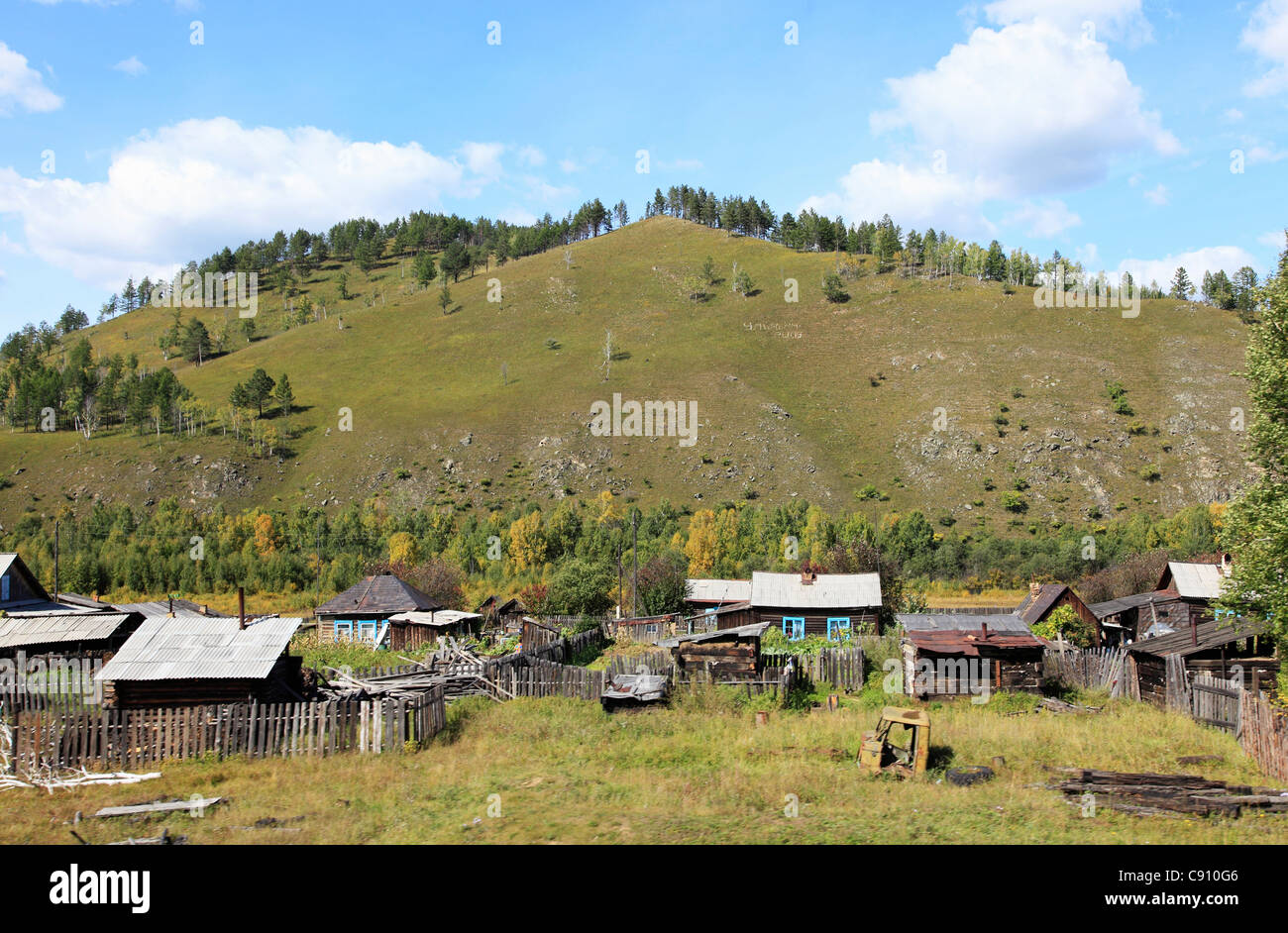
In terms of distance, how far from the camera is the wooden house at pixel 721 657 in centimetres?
2289

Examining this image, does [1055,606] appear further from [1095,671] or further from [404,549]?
[404,549]

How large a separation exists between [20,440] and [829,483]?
10406 centimetres

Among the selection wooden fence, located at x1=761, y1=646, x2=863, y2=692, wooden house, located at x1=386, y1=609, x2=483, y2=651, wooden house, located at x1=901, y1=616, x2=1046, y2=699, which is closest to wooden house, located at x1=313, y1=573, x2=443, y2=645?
wooden house, located at x1=386, y1=609, x2=483, y2=651

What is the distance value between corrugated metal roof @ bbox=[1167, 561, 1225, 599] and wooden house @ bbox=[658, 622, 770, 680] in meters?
23.2

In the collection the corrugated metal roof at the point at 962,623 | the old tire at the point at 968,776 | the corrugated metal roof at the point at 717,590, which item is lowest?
the corrugated metal roof at the point at 717,590

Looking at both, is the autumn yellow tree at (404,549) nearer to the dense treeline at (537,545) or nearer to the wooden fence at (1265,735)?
the dense treeline at (537,545)

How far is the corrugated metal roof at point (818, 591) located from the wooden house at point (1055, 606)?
723cm

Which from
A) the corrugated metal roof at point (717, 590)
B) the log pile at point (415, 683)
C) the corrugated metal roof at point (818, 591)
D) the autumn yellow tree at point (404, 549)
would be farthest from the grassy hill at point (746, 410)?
the log pile at point (415, 683)

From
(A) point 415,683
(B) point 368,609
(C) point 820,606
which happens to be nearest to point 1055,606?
(C) point 820,606

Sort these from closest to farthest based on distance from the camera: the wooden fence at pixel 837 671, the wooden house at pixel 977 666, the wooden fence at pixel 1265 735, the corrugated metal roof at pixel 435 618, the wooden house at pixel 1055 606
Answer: the wooden fence at pixel 1265 735, the wooden house at pixel 977 666, the wooden fence at pixel 837 671, the wooden house at pixel 1055 606, the corrugated metal roof at pixel 435 618

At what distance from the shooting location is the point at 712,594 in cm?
4994

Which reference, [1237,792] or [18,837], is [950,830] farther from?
[18,837]

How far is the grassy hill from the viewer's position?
84.9 metres

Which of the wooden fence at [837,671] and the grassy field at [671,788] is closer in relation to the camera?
the grassy field at [671,788]
